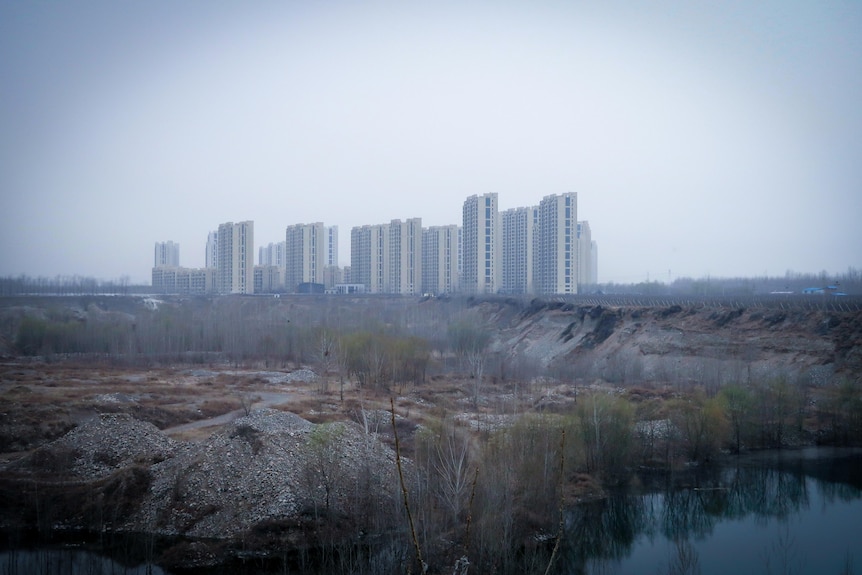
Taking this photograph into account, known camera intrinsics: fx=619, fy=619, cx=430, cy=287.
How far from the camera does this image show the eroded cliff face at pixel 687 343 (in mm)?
17531

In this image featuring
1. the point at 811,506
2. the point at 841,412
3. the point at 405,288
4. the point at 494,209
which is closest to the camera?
the point at 811,506

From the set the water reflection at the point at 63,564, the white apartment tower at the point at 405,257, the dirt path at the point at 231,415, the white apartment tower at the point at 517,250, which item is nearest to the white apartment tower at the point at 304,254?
the white apartment tower at the point at 405,257

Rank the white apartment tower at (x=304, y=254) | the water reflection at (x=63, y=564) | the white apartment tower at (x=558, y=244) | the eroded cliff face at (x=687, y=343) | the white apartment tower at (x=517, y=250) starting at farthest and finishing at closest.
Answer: the white apartment tower at (x=304, y=254)
the white apartment tower at (x=517, y=250)
the white apartment tower at (x=558, y=244)
the eroded cliff face at (x=687, y=343)
the water reflection at (x=63, y=564)

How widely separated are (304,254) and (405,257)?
748 centimetres

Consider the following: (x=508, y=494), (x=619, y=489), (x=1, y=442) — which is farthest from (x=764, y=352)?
(x=1, y=442)

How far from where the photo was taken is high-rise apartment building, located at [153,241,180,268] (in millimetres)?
39550

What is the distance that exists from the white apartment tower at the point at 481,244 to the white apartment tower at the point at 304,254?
417 inches

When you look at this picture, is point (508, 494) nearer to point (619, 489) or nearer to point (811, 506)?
point (619, 489)

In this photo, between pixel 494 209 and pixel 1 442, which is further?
pixel 494 209

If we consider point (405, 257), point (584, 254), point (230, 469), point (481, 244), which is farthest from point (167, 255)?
point (230, 469)

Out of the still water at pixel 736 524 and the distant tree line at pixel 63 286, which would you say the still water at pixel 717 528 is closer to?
the still water at pixel 736 524

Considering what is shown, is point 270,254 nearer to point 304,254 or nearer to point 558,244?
point 304,254

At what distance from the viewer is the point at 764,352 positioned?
19.3 m

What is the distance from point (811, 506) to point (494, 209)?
29.4 m
